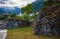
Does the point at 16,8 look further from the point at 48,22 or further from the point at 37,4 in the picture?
the point at 48,22

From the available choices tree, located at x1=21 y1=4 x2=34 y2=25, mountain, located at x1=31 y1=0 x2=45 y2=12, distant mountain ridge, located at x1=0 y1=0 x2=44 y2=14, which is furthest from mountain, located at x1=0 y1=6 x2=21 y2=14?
mountain, located at x1=31 y1=0 x2=45 y2=12

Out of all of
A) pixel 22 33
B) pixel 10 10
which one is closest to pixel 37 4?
pixel 10 10

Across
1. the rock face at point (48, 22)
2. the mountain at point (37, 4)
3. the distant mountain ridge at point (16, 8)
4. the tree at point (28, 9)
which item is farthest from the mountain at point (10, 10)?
the rock face at point (48, 22)

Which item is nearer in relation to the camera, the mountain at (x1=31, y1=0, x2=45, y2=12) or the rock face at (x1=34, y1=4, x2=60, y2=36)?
the rock face at (x1=34, y1=4, x2=60, y2=36)

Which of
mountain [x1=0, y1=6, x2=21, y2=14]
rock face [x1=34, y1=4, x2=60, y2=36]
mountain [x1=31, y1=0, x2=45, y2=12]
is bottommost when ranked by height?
rock face [x1=34, y1=4, x2=60, y2=36]

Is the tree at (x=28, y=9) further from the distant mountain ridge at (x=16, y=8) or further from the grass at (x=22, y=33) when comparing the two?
the grass at (x=22, y=33)

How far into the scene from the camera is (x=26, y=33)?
4.41m

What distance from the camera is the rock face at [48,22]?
14.2ft

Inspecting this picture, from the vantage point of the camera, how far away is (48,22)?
14.3ft

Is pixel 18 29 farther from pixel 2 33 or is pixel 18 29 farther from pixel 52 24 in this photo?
pixel 52 24

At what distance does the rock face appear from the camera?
434 cm

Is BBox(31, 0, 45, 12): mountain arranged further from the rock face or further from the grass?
the grass

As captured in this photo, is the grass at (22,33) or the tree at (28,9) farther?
the tree at (28,9)

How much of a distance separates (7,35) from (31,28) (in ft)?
1.64
